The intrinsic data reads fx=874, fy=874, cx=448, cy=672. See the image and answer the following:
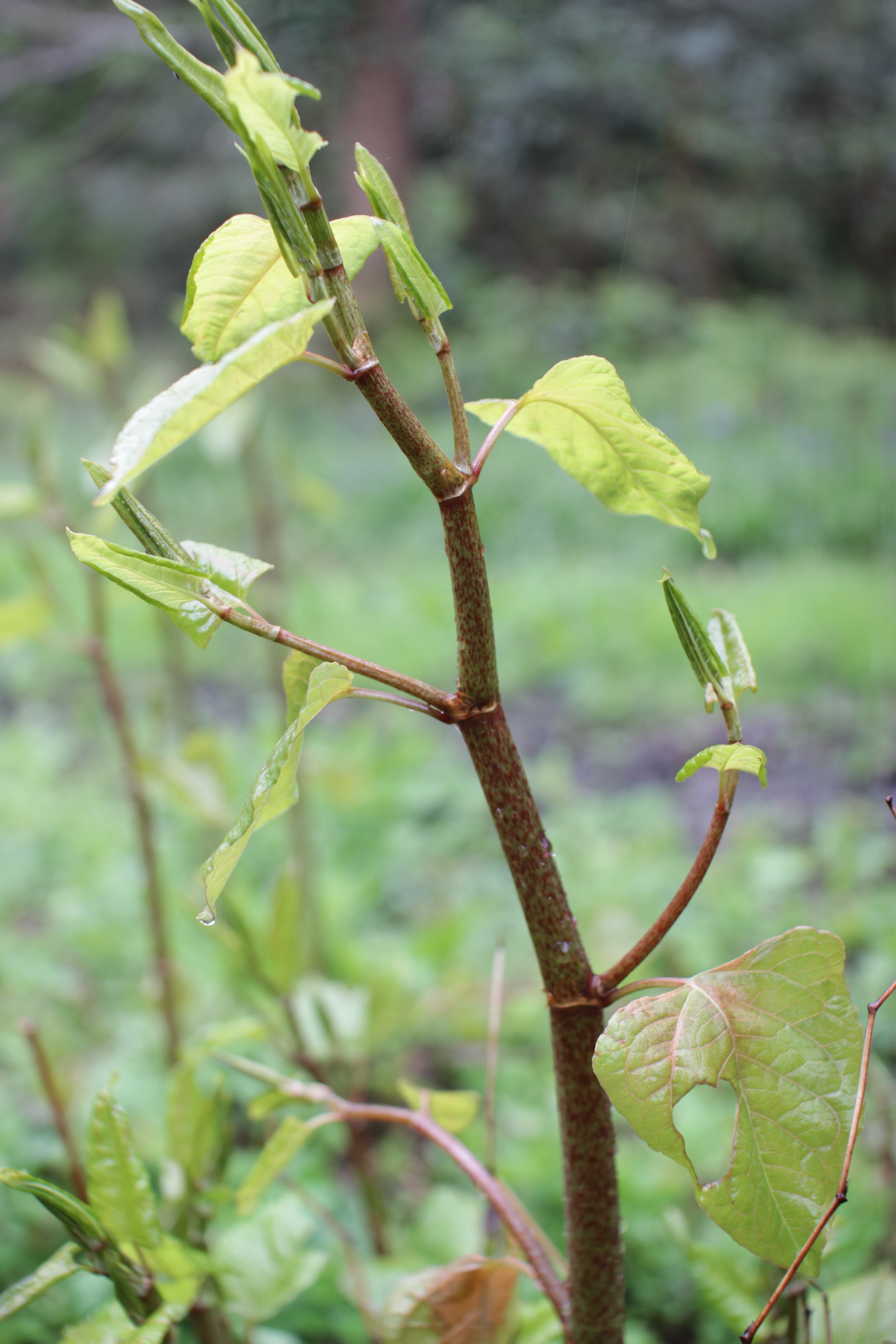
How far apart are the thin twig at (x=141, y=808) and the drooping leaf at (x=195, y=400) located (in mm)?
497

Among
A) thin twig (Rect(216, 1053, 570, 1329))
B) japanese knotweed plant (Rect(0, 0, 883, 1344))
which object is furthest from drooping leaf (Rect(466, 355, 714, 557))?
thin twig (Rect(216, 1053, 570, 1329))

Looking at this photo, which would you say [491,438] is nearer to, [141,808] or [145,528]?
[145,528]

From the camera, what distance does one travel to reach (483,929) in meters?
1.22

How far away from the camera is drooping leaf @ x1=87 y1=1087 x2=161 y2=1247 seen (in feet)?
0.98

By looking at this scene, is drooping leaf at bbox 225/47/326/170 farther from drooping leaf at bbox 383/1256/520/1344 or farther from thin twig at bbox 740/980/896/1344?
drooping leaf at bbox 383/1256/520/1344

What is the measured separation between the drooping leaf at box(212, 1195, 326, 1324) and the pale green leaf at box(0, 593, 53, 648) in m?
0.42

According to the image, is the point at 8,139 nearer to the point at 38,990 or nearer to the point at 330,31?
the point at 330,31

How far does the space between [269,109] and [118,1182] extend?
32cm

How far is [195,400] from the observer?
16cm

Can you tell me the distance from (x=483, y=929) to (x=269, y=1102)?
883 millimetres

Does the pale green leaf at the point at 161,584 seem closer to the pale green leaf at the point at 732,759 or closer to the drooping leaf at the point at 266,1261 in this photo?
the pale green leaf at the point at 732,759

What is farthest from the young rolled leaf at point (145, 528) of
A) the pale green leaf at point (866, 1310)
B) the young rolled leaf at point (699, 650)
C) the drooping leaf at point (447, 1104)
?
the pale green leaf at point (866, 1310)

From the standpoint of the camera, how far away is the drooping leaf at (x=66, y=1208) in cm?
26

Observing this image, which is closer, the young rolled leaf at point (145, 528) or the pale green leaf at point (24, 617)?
the young rolled leaf at point (145, 528)
